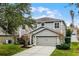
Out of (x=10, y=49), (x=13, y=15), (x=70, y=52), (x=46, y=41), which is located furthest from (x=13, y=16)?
(x=70, y=52)

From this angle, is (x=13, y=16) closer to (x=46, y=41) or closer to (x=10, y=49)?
(x=10, y=49)

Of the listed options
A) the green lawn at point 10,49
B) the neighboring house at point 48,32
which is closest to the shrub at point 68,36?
the neighboring house at point 48,32

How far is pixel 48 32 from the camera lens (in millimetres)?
11094

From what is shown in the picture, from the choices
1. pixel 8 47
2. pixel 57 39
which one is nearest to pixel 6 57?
pixel 8 47

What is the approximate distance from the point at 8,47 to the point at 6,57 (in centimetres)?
18

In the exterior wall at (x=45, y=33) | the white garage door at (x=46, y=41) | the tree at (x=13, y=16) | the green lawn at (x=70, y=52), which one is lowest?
the green lawn at (x=70, y=52)

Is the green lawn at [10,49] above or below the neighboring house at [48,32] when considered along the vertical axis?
below

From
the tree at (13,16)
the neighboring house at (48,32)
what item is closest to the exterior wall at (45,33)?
the neighboring house at (48,32)

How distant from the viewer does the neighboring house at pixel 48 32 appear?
36.2 ft

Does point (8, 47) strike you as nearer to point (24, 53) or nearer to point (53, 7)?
point (24, 53)

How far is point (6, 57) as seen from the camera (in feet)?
36.2

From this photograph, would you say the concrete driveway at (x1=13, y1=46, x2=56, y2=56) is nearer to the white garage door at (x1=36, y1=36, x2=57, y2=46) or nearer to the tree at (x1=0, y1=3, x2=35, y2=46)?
the white garage door at (x1=36, y1=36, x2=57, y2=46)

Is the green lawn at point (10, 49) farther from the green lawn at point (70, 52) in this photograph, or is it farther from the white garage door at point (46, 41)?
the green lawn at point (70, 52)

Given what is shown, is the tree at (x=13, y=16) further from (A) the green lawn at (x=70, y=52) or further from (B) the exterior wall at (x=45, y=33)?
(A) the green lawn at (x=70, y=52)
